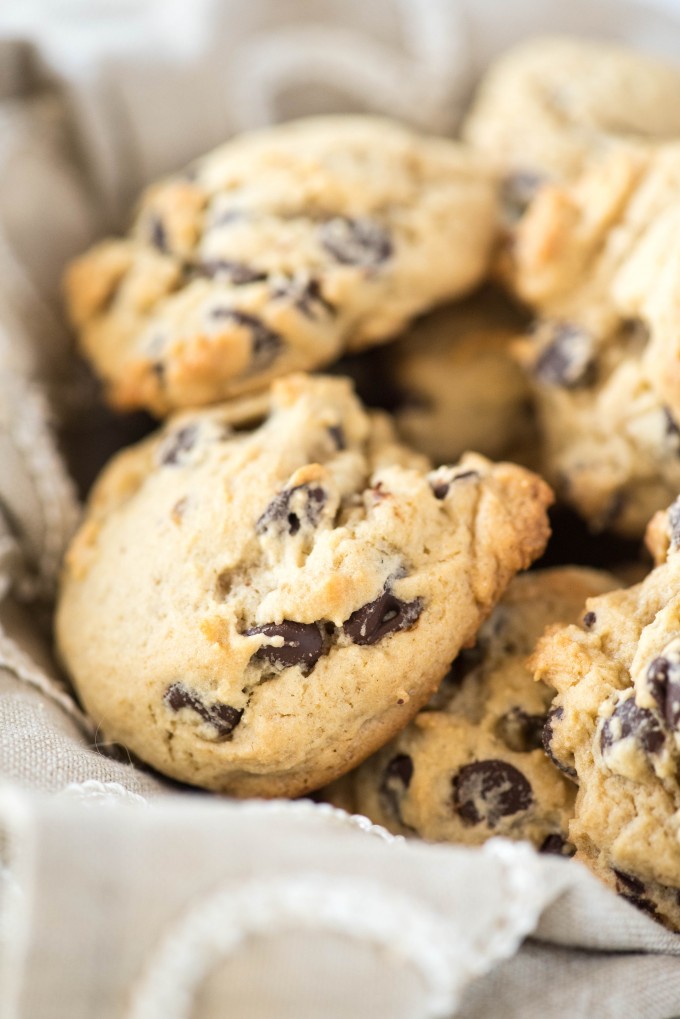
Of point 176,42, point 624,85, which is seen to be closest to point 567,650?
point 624,85

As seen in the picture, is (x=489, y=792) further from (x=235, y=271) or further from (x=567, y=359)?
(x=235, y=271)

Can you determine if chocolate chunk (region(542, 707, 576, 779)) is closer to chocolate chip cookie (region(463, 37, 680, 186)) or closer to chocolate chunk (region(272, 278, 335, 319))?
chocolate chunk (region(272, 278, 335, 319))

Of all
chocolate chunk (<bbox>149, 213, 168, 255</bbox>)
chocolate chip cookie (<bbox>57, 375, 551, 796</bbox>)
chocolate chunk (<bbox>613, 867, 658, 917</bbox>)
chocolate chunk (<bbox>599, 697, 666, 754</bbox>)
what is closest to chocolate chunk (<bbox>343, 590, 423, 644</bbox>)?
chocolate chip cookie (<bbox>57, 375, 551, 796</bbox>)

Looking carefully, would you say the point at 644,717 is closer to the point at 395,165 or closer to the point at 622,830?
the point at 622,830

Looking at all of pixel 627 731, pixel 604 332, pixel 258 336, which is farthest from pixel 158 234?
pixel 627 731

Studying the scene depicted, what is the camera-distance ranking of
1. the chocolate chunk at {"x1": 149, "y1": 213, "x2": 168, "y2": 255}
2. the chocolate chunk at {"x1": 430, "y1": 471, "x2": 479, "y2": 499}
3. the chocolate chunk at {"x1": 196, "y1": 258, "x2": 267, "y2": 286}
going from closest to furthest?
the chocolate chunk at {"x1": 430, "y1": 471, "x2": 479, "y2": 499}, the chocolate chunk at {"x1": 196, "y1": 258, "x2": 267, "y2": 286}, the chocolate chunk at {"x1": 149, "y1": 213, "x2": 168, "y2": 255}

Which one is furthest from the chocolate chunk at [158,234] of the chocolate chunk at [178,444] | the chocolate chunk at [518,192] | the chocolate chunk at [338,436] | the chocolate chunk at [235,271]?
the chocolate chunk at [518,192]

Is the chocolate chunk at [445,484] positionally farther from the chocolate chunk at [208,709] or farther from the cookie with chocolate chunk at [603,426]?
the chocolate chunk at [208,709]
